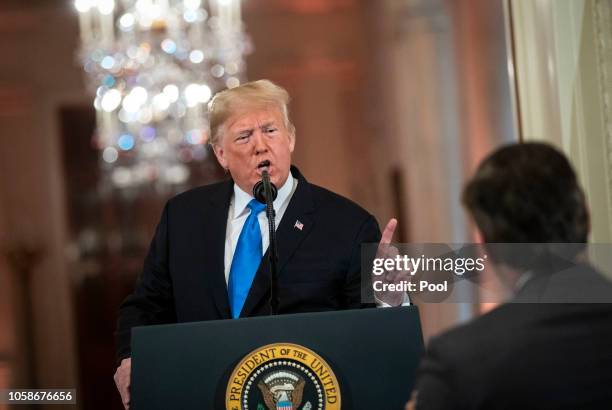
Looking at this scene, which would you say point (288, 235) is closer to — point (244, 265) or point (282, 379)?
point (244, 265)

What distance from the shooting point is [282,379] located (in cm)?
217

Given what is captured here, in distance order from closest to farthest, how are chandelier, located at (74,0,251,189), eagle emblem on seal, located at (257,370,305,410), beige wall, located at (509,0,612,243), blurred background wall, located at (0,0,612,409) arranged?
eagle emblem on seal, located at (257,370,305,410), beige wall, located at (509,0,612,243), chandelier, located at (74,0,251,189), blurred background wall, located at (0,0,612,409)

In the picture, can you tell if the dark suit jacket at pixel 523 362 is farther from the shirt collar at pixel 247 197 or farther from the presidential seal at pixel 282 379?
the shirt collar at pixel 247 197

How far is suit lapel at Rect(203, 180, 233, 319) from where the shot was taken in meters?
2.66

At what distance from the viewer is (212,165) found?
390 inches

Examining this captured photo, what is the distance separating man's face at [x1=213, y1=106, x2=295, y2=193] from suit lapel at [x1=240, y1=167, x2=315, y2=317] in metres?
0.07

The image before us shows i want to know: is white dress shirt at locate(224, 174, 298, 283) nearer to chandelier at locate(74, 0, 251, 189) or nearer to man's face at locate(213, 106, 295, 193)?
man's face at locate(213, 106, 295, 193)

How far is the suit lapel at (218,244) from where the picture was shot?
2660 mm

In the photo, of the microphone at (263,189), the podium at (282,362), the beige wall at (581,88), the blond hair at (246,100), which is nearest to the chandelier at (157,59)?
the beige wall at (581,88)

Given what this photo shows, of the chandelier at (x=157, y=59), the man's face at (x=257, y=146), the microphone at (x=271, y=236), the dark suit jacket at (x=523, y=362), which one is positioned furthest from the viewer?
the chandelier at (x=157, y=59)

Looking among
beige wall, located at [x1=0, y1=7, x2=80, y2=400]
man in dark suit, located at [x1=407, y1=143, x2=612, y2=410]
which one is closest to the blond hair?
man in dark suit, located at [x1=407, y1=143, x2=612, y2=410]

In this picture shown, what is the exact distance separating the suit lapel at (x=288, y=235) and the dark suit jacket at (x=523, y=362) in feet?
3.57

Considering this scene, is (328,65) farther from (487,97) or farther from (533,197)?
(533,197)

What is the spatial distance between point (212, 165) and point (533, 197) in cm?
843
